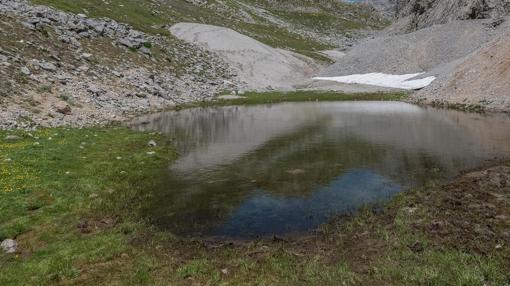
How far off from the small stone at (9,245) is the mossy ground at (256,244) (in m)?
0.30

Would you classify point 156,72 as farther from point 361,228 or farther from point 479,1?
point 479,1

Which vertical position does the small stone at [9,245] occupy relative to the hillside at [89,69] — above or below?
below

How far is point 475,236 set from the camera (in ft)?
55.8

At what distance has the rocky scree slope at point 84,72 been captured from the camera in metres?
49.4

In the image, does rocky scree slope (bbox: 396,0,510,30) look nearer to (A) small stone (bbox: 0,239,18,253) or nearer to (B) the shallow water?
(B) the shallow water

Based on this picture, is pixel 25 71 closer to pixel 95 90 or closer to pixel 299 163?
pixel 95 90

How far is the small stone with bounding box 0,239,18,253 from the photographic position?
18.2 m

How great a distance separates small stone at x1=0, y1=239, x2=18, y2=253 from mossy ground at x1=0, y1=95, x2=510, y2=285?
30cm

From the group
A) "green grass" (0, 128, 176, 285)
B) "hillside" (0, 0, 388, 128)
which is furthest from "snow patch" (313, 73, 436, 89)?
"green grass" (0, 128, 176, 285)

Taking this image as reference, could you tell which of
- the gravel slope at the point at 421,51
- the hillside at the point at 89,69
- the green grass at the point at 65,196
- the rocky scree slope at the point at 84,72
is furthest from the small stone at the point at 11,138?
the gravel slope at the point at 421,51

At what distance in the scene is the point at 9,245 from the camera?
18.4m

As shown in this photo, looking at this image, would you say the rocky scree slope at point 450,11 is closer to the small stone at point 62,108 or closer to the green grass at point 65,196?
the small stone at point 62,108

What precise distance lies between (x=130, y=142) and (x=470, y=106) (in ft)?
152

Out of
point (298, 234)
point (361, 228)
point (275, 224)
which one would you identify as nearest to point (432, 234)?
point (361, 228)
